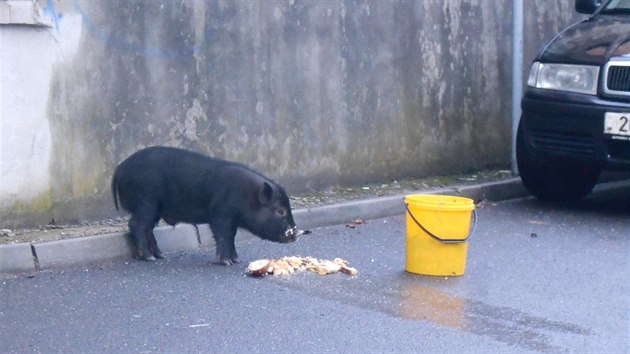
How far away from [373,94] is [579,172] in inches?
76.2

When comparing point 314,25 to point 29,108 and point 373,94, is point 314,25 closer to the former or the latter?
point 373,94

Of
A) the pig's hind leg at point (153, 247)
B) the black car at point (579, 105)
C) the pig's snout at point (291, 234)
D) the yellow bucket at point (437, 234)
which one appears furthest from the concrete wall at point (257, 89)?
the yellow bucket at point (437, 234)

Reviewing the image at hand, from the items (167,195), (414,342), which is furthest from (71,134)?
(414,342)

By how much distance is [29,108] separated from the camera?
7.81 m

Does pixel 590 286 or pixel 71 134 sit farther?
pixel 71 134

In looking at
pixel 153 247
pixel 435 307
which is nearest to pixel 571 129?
pixel 435 307

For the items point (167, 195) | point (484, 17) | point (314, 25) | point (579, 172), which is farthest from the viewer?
point (484, 17)

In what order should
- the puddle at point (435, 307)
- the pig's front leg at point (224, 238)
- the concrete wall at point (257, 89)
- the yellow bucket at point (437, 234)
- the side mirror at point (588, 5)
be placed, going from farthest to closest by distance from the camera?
the side mirror at point (588, 5) < the concrete wall at point (257, 89) < the pig's front leg at point (224, 238) < the yellow bucket at point (437, 234) < the puddle at point (435, 307)

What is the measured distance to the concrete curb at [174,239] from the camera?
7332 millimetres

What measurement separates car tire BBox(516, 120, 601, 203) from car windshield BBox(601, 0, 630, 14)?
4.19 feet

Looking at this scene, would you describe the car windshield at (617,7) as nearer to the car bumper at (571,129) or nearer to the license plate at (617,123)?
the car bumper at (571,129)

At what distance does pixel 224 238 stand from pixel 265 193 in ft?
1.32

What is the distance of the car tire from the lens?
9.83m

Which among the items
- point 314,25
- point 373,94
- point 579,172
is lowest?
point 579,172
